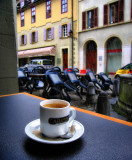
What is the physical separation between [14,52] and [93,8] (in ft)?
42.7

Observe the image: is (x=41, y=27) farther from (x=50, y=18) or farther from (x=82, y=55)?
(x=82, y=55)

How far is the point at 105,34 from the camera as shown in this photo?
13.3 meters

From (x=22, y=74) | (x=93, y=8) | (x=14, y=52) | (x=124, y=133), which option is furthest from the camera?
(x=93, y=8)

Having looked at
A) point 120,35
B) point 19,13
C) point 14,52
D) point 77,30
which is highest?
point 19,13

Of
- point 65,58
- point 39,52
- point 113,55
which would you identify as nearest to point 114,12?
point 113,55

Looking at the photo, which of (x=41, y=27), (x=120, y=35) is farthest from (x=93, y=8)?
(x=41, y=27)

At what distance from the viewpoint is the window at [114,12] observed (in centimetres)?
1226

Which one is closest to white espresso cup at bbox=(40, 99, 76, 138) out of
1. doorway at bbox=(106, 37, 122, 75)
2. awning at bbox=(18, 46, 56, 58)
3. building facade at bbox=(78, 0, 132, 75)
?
building facade at bbox=(78, 0, 132, 75)

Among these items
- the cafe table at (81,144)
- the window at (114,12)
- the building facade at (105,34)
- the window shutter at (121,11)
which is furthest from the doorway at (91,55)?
the cafe table at (81,144)

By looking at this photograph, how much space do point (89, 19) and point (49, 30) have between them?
5.58 meters

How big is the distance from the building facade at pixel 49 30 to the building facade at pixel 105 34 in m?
1.03

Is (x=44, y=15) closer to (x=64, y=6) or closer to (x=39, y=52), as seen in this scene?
(x=64, y=6)

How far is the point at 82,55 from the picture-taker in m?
14.9

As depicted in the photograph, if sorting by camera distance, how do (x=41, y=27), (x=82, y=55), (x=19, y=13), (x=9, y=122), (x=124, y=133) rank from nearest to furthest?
A: (x=124, y=133) → (x=9, y=122) → (x=82, y=55) → (x=41, y=27) → (x=19, y=13)
